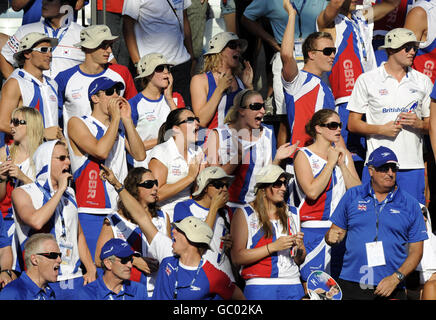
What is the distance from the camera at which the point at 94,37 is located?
8.67 meters

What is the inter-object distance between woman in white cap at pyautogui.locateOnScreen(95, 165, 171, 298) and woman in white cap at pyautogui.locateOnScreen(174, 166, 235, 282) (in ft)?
0.70

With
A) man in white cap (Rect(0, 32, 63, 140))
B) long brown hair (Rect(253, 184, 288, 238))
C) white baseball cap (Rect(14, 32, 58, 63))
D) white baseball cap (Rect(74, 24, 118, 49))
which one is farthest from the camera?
white baseball cap (Rect(74, 24, 118, 49))

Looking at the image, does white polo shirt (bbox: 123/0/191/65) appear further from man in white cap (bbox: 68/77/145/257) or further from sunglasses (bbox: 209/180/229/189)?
sunglasses (bbox: 209/180/229/189)

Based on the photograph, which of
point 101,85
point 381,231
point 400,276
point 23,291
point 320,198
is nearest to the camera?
point 23,291

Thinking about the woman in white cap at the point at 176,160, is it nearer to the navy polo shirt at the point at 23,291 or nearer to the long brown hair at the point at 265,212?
the long brown hair at the point at 265,212

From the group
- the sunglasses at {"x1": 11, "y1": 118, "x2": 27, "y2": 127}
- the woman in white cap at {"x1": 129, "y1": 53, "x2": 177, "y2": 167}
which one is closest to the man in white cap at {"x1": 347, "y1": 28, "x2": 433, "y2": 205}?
the woman in white cap at {"x1": 129, "y1": 53, "x2": 177, "y2": 167}

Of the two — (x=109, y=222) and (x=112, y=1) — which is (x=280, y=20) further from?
(x=109, y=222)

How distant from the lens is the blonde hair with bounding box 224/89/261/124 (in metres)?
8.41

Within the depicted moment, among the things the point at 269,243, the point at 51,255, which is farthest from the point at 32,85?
the point at 269,243

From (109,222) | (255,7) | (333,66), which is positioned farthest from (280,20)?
(109,222)

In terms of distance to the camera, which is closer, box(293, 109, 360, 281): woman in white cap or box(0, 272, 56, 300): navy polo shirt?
box(0, 272, 56, 300): navy polo shirt

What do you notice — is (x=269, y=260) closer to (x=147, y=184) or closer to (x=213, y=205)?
(x=213, y=205)

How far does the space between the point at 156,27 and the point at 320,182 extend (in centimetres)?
288

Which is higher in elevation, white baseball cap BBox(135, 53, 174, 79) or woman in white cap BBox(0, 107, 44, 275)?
white baseball cap BBox(135, 53, 174, 79)
